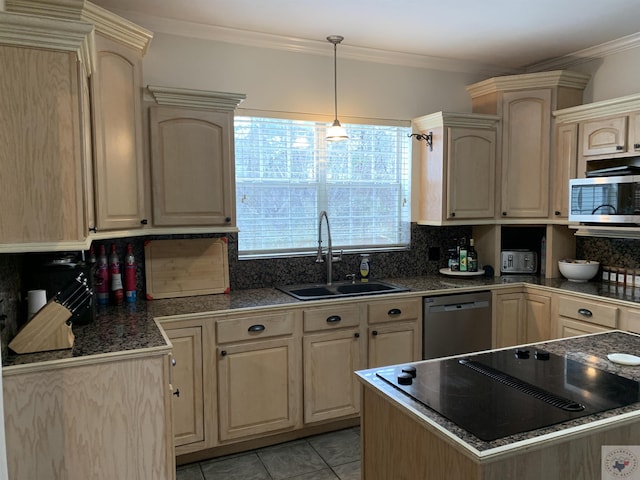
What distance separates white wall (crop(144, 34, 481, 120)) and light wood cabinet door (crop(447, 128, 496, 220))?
0.42m

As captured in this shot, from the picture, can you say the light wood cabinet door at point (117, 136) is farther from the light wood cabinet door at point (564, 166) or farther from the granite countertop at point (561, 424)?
the light wood cabinet door at point (564, 166)

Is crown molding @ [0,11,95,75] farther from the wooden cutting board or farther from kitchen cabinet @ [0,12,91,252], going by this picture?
the wooden cutting board

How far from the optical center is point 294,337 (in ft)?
9.64

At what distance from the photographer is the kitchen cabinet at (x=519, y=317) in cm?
349

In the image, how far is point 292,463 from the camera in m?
2.82

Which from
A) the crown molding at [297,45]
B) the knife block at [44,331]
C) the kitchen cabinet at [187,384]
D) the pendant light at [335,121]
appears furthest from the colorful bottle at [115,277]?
the pendant light at [335,121]

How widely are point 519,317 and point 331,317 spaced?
1.49m

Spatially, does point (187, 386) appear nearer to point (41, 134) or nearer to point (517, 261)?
point (41, 134)

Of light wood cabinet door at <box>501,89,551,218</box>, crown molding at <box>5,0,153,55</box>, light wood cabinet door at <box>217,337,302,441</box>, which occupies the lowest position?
light wood cabinet door at <box>217,337,302,441</box>

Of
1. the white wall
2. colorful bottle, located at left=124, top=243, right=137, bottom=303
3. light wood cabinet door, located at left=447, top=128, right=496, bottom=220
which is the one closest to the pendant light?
the white wall

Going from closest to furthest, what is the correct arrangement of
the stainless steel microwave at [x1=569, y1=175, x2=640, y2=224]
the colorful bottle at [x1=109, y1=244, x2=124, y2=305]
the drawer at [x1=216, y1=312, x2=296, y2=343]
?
the drawer at [x1=216, y1=312, x2=296, y2=343], the colorful bottle at [x1=109, y1=244, x2=124, y2=305], the stainless steel microwave at [x1=569, y1=175, x2=640, y2=224]

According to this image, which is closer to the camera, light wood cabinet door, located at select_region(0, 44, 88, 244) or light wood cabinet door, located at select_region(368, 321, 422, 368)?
light wood cabinet door, located at select_region(0, 44, 88, 244)

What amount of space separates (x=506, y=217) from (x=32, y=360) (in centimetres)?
325

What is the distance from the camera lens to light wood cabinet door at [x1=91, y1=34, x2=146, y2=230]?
235 cm
